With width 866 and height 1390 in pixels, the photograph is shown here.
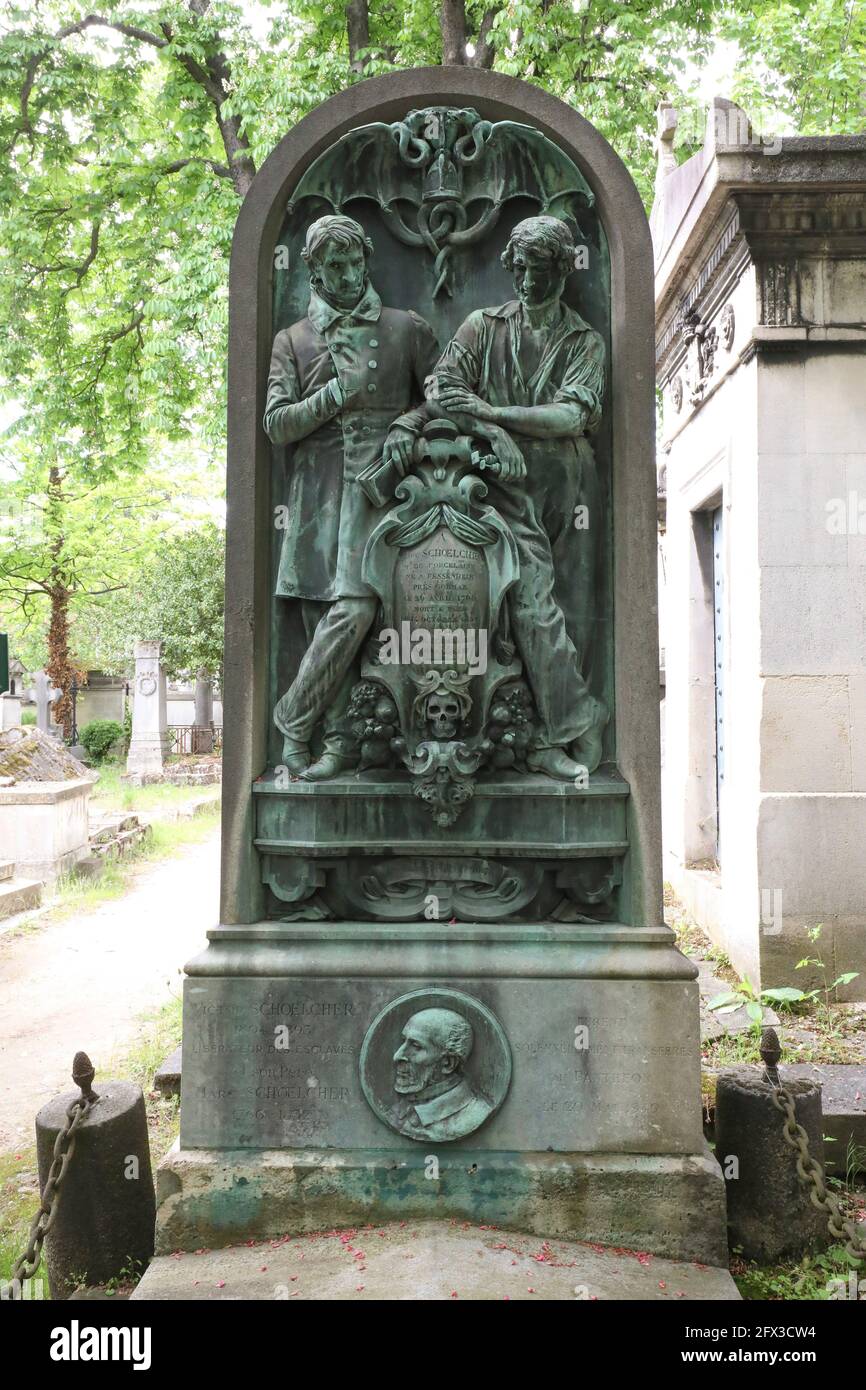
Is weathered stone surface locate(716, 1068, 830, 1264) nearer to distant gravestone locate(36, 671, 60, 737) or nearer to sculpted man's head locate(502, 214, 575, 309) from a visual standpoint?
sculpted man's head locate(502, 214, 575, 309)

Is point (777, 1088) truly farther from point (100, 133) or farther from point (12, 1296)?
point (100, 133)

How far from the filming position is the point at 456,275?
3.74 metres

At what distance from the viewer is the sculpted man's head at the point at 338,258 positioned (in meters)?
3.47

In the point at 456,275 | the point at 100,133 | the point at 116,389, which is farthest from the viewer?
the point at 116,389

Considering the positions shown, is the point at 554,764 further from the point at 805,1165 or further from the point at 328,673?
the point at 805,1165

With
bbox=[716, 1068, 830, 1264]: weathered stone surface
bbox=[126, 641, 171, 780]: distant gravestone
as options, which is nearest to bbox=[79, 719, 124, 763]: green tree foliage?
bbox=[126, 641, 171, 780]: distant gravestone

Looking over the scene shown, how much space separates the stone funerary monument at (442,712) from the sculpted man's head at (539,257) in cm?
1

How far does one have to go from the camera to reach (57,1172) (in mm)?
3199

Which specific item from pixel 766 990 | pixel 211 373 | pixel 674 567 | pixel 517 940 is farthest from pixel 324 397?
pixel 211 373

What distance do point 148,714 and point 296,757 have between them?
900 inches

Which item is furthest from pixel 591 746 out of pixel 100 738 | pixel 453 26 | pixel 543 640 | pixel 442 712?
pixel 100 738

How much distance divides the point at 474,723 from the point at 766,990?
3061 millimetres

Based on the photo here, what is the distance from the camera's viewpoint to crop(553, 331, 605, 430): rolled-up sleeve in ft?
11.5

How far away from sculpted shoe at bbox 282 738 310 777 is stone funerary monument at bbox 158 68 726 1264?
0.5 inches
